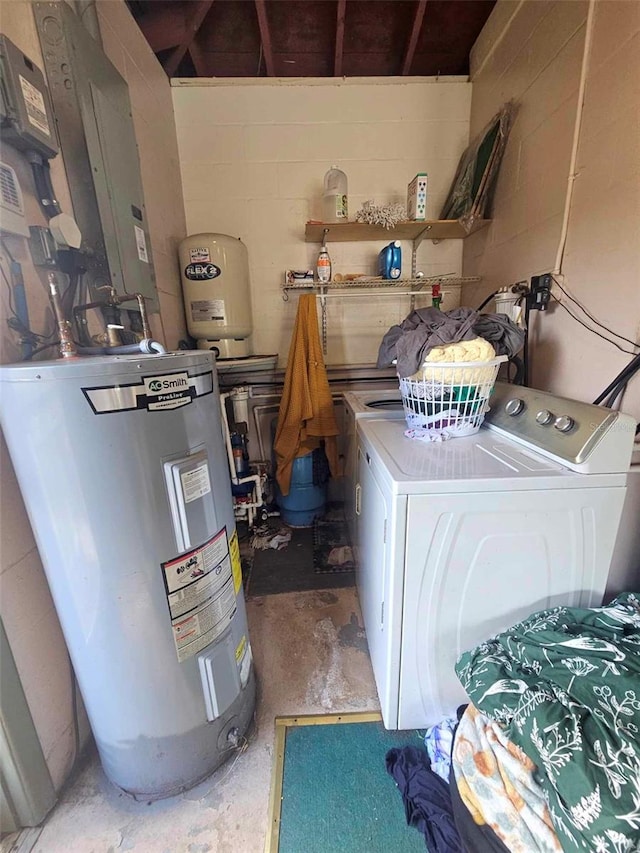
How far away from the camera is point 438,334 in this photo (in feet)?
3.60

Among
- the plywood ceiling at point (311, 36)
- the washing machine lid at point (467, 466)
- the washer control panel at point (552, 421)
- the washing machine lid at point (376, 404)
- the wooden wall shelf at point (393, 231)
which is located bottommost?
the washing machine lid at point (467, 466)

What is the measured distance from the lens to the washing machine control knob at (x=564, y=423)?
3.03ft

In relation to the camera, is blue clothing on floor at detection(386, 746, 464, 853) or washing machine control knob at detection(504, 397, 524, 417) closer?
blue clothing on floor at detection(386, 746, 464, 853)

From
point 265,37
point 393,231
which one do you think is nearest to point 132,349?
point 393,231

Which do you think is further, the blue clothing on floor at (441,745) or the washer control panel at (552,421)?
the blue clothing on floor at (441,745)

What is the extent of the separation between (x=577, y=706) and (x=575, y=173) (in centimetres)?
169

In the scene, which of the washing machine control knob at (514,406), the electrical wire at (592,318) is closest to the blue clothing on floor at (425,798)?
the washing machine control knob at (514,406)

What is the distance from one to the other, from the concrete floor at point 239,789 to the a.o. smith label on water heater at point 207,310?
1.60 metres

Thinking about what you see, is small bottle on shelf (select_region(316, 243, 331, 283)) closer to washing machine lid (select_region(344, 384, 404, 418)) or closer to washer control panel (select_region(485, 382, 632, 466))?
washing machine lid (select_region(344, 384, 404, 418))

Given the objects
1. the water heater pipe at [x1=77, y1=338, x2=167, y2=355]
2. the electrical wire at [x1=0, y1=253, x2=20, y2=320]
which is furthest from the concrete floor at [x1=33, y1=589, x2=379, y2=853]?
the electrical wire at [x1=0, y1=253, x2=20, y2=320]

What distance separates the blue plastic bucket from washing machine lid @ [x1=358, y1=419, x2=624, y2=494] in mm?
1077

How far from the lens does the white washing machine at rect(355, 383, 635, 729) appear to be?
853 mm

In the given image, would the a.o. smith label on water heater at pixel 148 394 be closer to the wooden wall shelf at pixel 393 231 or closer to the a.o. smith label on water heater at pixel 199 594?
the a.o. smith label on water heater at pixel 199 594

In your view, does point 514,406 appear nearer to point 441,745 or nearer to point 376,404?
point 376,404
